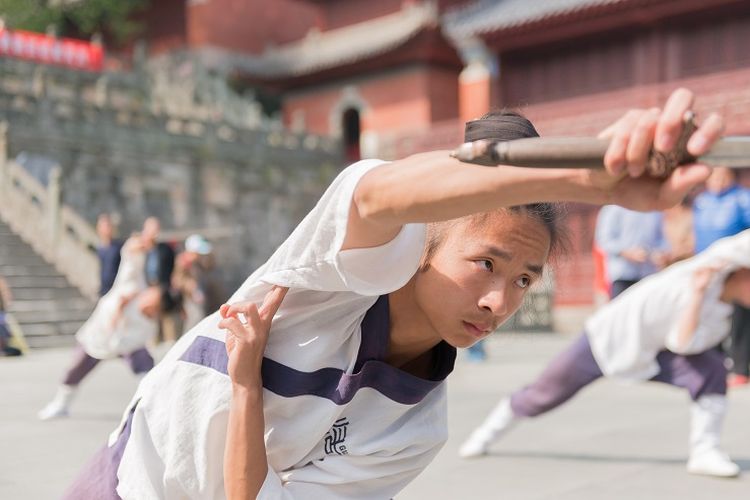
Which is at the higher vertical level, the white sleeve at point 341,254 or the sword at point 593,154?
the sword at point 593,154

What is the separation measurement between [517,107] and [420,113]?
1689 cm

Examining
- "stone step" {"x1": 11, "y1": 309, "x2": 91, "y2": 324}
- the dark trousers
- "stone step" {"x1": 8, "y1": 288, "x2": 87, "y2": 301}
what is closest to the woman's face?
the dark trousers

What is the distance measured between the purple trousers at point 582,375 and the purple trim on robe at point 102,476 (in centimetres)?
252

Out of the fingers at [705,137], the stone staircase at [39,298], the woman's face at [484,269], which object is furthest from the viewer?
the stone staircase at [39,298]

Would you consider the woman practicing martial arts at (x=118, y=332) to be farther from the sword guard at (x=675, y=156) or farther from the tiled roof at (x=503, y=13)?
the tiled roof at (x=503, y=13)

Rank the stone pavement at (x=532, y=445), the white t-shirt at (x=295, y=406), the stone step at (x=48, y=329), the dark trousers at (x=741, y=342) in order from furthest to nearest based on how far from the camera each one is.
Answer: the stone step at (x=48, y=329) < the dark trousers at (x=741, y=342) < the stone pavement at (x=532, y=445) < the white t-shirt at (x=295, y=406)

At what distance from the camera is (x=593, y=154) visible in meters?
0.86

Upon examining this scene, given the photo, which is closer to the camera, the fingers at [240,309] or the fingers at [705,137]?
the fingers at [705,137]

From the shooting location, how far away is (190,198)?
1677 centimetres

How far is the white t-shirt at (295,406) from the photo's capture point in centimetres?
153

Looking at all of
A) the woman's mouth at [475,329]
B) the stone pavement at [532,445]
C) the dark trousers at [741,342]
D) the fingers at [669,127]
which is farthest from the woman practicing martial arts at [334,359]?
the dark trousers at [741,342]

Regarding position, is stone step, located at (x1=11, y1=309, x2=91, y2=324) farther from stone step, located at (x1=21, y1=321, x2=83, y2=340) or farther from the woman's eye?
the woman's eye

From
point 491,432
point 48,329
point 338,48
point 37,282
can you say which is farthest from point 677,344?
point 338,48

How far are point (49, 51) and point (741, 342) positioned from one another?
54.6 ft
